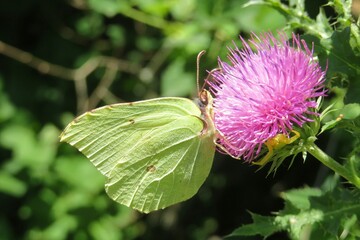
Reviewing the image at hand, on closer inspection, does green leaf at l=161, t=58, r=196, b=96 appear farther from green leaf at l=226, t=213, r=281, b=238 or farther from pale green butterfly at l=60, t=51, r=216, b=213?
green leaf at l=226, t=213, r=281, b=238

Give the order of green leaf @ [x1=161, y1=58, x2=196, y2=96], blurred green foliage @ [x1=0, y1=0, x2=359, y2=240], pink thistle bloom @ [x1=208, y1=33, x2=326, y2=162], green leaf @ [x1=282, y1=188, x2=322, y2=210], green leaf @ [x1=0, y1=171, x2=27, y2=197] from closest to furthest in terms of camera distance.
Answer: pink thistle bloom @ [x1=208, y1=33, x2=326, y2=162] → green leaf @ [x1=282, y1=188, x2=322, y2=210] → green leaf @ [x1=161, y1=58, x2=196, y2=96] → blurred green foliage @ [x1=0, y1=0, x2=359, y2=240] → green leaf @ [x1=0, y1=171, x2=27, y2=197]

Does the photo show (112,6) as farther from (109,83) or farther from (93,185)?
(93,185)

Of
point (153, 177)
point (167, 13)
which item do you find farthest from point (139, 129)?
point (167, 13)

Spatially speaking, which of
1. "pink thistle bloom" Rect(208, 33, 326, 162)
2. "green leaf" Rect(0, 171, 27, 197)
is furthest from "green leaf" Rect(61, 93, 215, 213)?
"green leaf" Rect(0, 171, 27, 197)

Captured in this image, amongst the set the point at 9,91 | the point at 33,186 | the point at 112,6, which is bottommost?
the point at 33,186

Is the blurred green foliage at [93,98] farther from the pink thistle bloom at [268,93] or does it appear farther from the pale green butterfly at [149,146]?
the pink thistle bloom at [268,93]

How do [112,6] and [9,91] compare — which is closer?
[112,6]

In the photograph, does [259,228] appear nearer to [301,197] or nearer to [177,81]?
[301,197]
